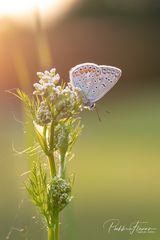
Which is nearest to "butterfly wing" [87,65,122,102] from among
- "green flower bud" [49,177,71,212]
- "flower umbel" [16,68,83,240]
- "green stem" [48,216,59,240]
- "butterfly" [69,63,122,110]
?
"butterfly" [69,63,122,110]

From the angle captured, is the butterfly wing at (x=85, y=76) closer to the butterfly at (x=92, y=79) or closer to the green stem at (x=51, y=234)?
the butterfly at (x=92, y=79)

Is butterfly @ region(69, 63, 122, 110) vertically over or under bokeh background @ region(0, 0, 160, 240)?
over

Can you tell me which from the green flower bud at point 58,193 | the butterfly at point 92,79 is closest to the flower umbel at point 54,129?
the green flower bud at point 58,193

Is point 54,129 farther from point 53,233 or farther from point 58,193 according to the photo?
point 53,233

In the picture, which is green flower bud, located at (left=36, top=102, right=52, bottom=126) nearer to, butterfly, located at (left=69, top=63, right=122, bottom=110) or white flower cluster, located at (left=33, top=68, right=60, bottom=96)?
white flower cluster, located at (left=33, top=68, right=60, bottom=96)

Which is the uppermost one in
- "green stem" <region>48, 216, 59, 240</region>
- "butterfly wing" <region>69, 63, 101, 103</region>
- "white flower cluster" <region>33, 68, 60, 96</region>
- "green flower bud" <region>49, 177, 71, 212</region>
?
"white flower cluster" <region>33, 68, 60, 96</region>

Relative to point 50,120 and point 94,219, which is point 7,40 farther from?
point 50,120

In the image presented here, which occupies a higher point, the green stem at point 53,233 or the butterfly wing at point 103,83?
the butterfly wing at point 103,83

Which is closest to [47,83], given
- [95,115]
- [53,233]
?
[53,233]
